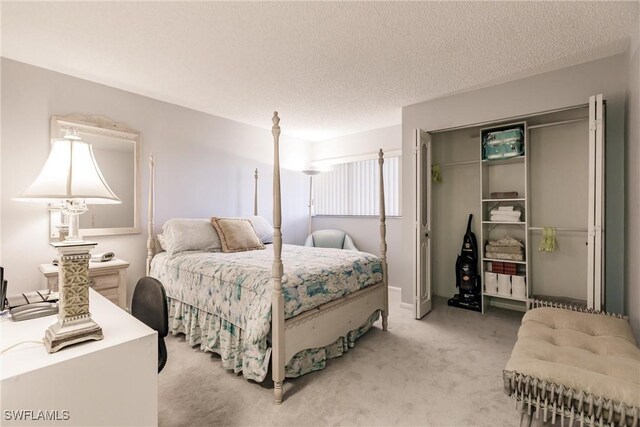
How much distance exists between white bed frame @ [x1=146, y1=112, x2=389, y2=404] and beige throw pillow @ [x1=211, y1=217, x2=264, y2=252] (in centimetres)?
132

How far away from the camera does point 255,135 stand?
446 cm

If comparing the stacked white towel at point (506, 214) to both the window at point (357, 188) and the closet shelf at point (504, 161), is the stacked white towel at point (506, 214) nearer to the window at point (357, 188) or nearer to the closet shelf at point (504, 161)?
the closet shelf at point (504, 161)

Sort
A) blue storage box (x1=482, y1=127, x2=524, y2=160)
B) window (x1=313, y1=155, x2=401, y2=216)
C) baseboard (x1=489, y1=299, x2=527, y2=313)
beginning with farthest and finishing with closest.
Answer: window (x1=313, y1=155, x2=401, y2=216) → baseboard (x1=489, y1=299, x2=527, y2=313) → blue storage box (x1=482, y1=127, x2=524, y2=160)

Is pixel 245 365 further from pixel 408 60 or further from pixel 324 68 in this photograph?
pixel 408 60

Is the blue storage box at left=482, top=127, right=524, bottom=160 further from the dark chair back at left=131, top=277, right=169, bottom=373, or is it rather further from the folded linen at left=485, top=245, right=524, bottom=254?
the dark chair back at left=131, top=277, right=169, bottom=373

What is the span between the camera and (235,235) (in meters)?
3.24

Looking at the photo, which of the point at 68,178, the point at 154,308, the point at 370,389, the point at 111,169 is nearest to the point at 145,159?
the point at 111,169

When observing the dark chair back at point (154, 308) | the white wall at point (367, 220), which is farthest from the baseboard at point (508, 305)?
the dark chair back at point (154, 308)

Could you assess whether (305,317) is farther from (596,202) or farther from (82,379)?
(596,202)

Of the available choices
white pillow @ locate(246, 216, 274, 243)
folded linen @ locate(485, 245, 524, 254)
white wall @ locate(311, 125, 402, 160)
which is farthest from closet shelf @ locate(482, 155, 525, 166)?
white pillow @ locate(246, 216, 274, 243)

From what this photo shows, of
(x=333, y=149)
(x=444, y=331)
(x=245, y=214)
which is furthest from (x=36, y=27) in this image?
(x=444, y=331)

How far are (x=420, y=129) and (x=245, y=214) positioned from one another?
2.63 meters

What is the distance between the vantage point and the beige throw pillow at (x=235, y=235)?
3174mm

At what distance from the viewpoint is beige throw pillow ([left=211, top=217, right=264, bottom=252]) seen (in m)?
3.17
